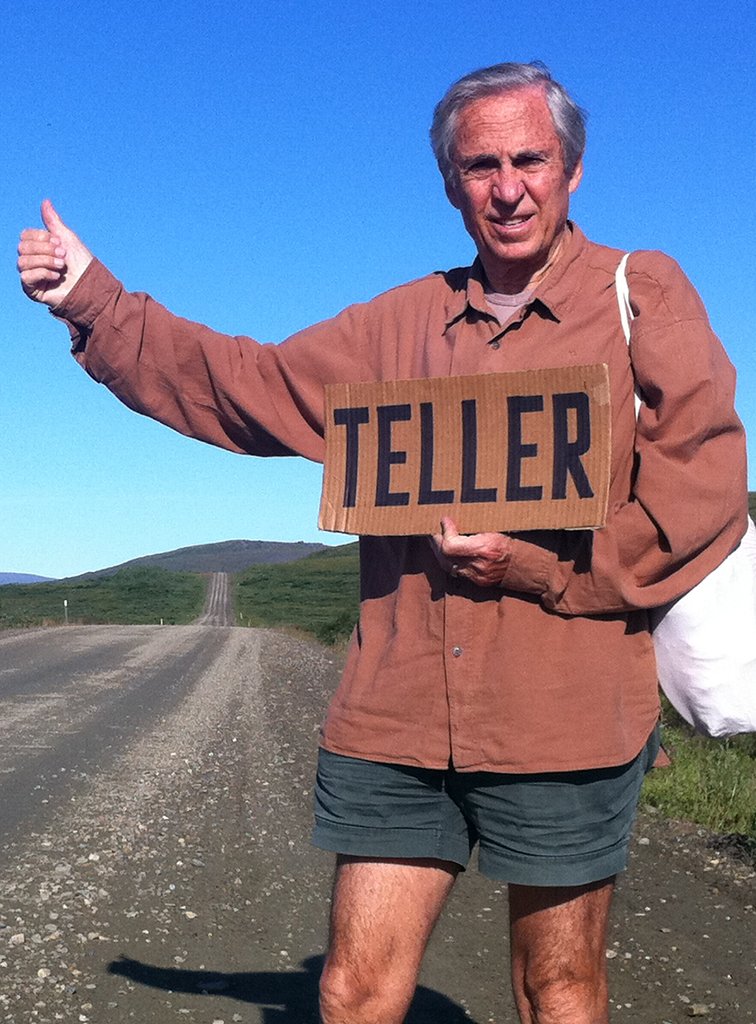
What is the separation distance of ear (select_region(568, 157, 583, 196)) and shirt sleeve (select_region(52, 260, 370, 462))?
51cm

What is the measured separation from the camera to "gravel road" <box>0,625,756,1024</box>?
4.29 metres

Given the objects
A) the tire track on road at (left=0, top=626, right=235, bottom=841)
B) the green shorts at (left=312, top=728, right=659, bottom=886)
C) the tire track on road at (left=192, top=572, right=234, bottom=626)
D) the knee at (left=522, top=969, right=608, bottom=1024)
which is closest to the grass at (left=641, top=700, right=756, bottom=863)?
the tire track on road at (left=0, top=626, right=235, bottom=841)

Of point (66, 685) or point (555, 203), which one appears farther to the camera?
point (66, 685)

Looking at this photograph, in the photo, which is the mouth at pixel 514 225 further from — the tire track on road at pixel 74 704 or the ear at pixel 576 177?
the tire track on road at pixel 74 704

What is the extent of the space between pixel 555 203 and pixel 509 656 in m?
0.87

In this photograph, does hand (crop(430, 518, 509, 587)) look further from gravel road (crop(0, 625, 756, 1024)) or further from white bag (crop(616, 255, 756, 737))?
gravel road (crop(0, 625, 756, 1024))

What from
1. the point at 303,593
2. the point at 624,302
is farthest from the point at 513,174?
the point at 303,593

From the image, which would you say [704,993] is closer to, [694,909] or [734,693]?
[694,909]

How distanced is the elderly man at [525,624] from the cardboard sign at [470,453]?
0.21 feet

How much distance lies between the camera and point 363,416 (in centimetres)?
260

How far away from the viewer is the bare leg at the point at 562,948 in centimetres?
251

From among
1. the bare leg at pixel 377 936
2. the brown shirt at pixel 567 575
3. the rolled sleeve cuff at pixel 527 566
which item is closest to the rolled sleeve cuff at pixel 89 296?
the brown shirt at pixel 567 575

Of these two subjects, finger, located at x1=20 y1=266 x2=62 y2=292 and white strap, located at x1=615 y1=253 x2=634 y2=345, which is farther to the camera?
finger, located at x1=20 y1=266 x2=62 y2=292

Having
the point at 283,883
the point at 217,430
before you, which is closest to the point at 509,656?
the point at 217,430
